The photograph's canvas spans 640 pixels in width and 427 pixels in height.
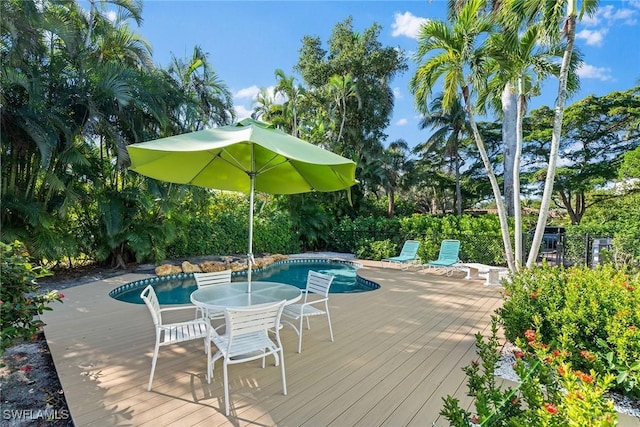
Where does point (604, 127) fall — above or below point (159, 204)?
above

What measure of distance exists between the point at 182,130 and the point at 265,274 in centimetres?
488

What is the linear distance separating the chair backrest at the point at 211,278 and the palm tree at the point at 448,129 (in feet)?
64.6

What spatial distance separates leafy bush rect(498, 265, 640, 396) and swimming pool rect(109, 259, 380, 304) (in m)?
4.12

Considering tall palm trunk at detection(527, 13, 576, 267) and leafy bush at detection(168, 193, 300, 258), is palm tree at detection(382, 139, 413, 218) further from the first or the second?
tall palm trunk at detection(527, 13, 576, 267)

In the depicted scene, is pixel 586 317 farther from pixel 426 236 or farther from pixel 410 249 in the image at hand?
pixel 426 236

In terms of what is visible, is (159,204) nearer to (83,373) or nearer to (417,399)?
(83,373)

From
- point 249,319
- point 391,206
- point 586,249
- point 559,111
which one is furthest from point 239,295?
point 391,206

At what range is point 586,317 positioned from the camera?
3.02 meters

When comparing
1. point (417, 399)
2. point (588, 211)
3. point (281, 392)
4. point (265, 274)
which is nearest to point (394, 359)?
point (417, 399)

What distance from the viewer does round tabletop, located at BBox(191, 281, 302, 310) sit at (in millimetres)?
3311

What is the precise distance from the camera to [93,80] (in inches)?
285

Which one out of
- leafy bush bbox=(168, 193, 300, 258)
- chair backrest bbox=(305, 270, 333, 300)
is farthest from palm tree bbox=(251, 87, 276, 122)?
chair backrest bbox=(305, 270, 333, 300)

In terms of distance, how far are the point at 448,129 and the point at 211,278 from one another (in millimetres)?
21440

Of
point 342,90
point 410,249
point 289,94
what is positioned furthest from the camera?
point 342,90
